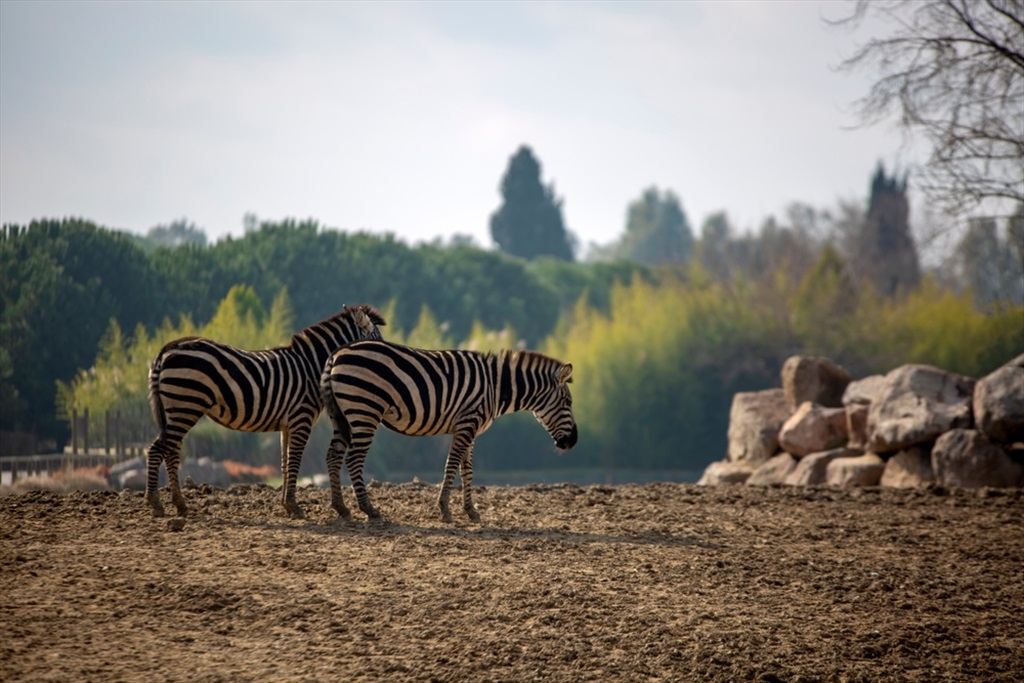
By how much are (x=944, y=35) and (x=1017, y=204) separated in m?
2.65

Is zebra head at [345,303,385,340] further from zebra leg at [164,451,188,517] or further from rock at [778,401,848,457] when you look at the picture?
rock at [778,401,848,457]

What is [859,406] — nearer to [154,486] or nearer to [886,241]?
[154,486]

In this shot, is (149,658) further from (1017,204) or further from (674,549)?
(1017,204)

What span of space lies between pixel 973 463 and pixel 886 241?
45023mm

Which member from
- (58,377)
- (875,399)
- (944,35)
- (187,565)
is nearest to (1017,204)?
(944,35)

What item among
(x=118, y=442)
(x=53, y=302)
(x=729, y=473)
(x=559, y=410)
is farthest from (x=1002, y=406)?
(x=53, y=302)

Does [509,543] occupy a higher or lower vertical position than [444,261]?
lower

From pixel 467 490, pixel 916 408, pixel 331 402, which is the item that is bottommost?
pixel 467 490

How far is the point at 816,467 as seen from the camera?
13352mm

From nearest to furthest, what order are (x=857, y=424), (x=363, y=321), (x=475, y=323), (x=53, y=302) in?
1. (x=363, y=321)
2. (x=857, y=424)
3. (x=53, y=302)
4. (x=475, y=323)

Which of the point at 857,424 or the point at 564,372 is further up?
the point at 564,372

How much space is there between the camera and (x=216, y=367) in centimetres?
806

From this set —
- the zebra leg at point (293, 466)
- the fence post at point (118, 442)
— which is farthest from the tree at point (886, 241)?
the zebra leg at point (293, 466)

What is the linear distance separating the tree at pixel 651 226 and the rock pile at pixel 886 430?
3764 inches
